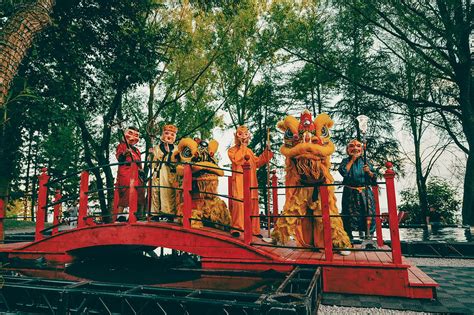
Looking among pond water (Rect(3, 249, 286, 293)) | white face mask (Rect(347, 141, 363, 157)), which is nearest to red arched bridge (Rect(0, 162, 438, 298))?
pond water (Rect(3, 249, 286, 293))

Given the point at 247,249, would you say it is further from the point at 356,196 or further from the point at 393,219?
the point at 356,196

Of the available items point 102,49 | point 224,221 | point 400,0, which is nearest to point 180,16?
point 102,49

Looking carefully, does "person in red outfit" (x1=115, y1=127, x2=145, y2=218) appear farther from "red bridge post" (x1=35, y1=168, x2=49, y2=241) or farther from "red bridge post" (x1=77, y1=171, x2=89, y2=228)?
"red bridge post" (x1=35, y1=168, x2=49, y2=241)

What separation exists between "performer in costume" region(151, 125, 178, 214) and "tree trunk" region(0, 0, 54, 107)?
340 cm

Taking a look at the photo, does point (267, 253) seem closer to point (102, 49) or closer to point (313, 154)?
point (313, 154)

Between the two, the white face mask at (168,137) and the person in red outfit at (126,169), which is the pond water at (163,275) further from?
the white face mask at (168,137)

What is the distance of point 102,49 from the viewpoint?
30.9 ft

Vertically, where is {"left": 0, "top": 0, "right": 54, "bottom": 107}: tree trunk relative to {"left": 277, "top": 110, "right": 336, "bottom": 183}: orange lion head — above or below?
above

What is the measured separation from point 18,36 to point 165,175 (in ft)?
13.4

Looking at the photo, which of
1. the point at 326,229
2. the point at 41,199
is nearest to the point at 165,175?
the point at 41,199

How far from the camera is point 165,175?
678cm

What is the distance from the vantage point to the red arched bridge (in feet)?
13.2

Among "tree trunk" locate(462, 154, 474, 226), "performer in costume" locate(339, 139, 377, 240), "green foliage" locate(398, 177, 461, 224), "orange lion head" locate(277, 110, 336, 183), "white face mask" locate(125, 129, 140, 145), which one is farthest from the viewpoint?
"green foliage" locate(398, 177, 461, 224)

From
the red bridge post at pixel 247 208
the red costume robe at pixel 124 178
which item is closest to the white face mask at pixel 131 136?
the red costume robe at pixel 124 178
